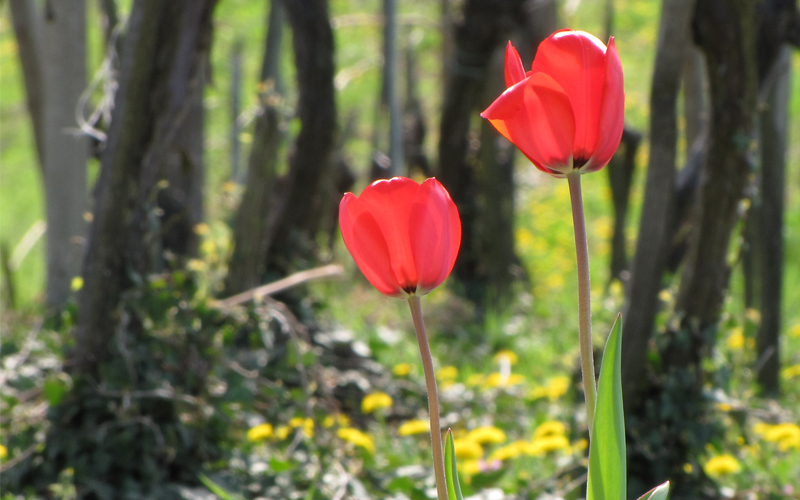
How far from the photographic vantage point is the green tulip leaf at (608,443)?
28.8 inches

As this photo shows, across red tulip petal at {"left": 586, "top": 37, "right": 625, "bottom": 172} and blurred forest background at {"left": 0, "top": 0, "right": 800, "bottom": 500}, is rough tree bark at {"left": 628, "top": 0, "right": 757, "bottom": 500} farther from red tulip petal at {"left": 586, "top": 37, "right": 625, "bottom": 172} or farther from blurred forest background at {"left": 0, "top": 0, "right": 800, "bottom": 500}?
red tulip petal at {"left": 586, "top": 37, "right": 625, "bottom": 172}

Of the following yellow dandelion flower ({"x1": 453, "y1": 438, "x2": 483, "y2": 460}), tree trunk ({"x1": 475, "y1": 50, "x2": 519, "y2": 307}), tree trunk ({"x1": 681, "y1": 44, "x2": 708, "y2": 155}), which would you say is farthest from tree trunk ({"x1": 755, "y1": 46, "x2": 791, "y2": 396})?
tree trunk ({"x1": 475, "y1": 50, "x2": 519, "y2": 307})

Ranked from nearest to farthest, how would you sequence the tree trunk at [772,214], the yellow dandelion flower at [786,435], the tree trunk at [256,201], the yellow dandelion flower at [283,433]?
the yellow dandelion flower at [786,435]
the yellow dandelion flower at [283,433]
the tree trunk at [256,201]
the tree trunk at [772,214]

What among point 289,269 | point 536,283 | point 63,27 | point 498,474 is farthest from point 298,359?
point 536,283

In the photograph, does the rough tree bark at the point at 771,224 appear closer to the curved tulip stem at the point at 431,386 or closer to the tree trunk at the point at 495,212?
the tree trunk at the point at 495,212

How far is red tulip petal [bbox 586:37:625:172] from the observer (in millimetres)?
729

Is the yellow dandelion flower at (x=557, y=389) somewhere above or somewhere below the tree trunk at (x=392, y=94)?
below

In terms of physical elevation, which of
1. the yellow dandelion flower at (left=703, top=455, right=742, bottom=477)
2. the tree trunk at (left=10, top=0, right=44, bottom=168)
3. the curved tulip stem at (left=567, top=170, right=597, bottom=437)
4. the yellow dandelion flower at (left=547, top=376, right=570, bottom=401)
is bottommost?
the yellow dandelion flower at (left=547, top=376, right=570, bottom=401)

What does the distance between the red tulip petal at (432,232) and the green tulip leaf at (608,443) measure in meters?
0.18

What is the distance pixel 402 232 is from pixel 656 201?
1430mm

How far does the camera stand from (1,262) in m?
4.14

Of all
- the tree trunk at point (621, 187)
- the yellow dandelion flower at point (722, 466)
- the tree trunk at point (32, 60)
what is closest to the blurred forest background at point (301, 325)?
the yellow dandelion flower at point (722, 466)

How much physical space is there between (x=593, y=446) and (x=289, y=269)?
2.79 m

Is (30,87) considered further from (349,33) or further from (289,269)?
(349,33)
